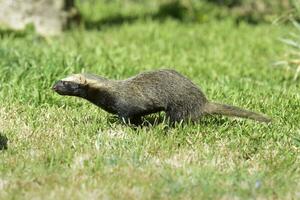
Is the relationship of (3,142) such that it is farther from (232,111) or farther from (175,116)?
(232,111)

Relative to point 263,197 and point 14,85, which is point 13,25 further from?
point 263,197

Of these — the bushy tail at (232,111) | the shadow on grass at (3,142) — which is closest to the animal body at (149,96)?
the bushy tail at (232,111)

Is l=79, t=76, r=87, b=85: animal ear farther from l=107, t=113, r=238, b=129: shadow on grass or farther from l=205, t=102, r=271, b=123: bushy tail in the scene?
l=205, t=102, r=271, b=123: bushy tail

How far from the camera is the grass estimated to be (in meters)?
4.82

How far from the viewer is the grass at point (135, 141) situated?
190 inches

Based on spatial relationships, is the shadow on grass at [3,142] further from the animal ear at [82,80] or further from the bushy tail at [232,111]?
the bushy tail at [232,111]

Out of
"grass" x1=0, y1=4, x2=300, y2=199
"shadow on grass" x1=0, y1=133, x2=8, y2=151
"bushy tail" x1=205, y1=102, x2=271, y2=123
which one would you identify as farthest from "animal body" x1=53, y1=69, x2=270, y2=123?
"shadow on grass" x1=0, y1=133, x2=8, y2=151

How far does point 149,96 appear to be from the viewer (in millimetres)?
6191

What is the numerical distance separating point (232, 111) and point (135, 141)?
105 cm

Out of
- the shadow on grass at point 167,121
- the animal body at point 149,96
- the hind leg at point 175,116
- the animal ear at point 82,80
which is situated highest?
the animal ear at point 82,80

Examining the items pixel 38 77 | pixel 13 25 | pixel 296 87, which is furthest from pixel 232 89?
pixel 13 25

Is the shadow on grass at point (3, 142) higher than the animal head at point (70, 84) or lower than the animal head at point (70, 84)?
lower

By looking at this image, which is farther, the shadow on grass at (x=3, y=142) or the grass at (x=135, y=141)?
the shadow on grass at (x=3, y=142)

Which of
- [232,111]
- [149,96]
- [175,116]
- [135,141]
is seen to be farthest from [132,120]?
[232,111]
